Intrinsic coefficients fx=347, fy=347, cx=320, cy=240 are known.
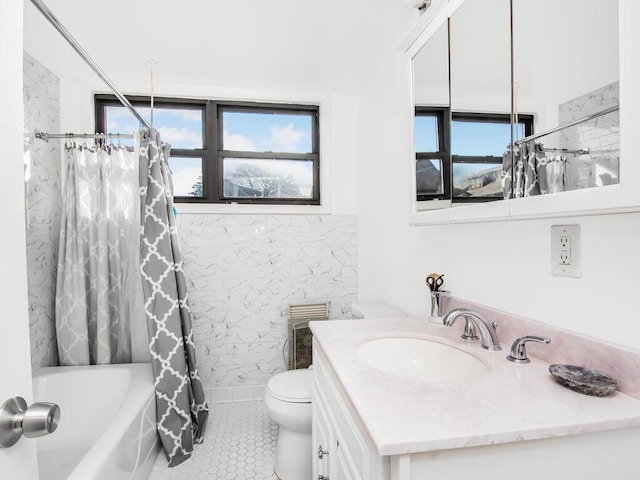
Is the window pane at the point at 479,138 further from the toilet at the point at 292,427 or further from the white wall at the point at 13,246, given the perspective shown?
the toilet at the point at 292,427

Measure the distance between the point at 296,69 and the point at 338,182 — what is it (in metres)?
Result: 0.85

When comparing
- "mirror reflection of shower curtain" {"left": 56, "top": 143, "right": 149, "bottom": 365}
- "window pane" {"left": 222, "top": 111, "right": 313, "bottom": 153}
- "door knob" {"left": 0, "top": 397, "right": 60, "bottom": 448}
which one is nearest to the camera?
"door knob" {"left": 0, "top": 397, "right": 60, "bottom": 448}

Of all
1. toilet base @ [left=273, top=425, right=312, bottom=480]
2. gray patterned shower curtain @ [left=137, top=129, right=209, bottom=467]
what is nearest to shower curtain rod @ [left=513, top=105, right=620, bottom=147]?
toilet base @ [left=273, top=425, right=312, bottom=480]

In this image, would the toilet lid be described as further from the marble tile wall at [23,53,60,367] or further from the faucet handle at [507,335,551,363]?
the marble tile wall at [23,53,60,367]

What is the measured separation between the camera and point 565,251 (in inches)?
37.8

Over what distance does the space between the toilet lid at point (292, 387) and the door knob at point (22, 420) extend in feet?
4.24

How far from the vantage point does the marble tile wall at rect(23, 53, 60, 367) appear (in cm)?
195

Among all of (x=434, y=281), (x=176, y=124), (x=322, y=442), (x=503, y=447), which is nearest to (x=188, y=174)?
(x=176, y=124)

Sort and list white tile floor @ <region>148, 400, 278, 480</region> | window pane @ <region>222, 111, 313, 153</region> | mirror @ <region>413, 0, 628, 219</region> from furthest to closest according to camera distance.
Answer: window pane @ <region>222, 111, 313, 153</region> < white tile floor @ <region>148, 400, 278, 480</region> < mirror @ <region>413, 0, 628, 219</region>

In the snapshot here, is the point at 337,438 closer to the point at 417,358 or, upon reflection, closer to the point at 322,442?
→ the point at 322,442

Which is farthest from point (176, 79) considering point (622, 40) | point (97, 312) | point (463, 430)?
point (463, 430)

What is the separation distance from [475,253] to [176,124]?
2.37 meters

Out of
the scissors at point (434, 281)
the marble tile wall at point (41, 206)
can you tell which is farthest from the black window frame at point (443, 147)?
the marble tile wall at point (41, 206)

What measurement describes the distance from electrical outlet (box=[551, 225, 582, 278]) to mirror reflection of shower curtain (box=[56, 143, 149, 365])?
2067mm
